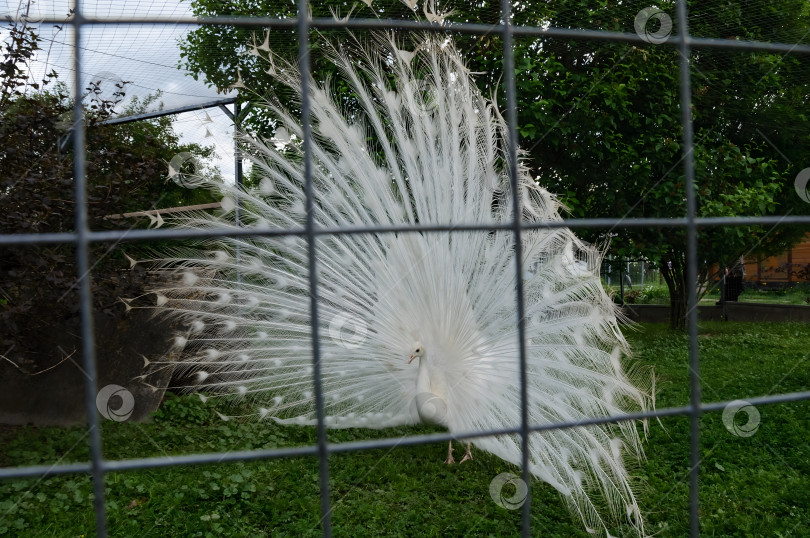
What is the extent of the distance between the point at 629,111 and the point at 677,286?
426 centimetres

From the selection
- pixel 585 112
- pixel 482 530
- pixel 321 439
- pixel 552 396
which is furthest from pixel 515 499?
pixel 585 112

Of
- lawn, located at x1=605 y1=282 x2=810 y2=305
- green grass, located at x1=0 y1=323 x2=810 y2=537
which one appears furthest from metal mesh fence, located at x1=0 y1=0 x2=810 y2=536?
lawn, located at x1=605 y1=282 x2=810 y2=305

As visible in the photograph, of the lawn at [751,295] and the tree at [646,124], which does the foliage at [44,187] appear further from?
the lawn at [751,295]

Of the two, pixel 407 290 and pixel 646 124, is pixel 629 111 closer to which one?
pixel 646 124

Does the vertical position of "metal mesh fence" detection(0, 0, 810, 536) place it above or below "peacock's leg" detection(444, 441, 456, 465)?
above

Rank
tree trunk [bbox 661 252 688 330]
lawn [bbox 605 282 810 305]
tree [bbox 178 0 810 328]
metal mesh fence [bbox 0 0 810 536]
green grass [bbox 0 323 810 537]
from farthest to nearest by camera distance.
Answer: lawn [bbox 605 282 810 305], tree trunk [bbox 661 252 688 330], tree [bbox 178 0 810 328], green grass [bbox 0 323 810 537], metal mesh fence [bbox 0 0 810 536]

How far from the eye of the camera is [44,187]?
3666mm

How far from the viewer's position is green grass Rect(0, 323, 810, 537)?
3.38m

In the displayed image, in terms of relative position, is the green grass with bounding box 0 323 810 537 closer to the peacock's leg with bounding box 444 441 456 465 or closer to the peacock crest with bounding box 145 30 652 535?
the peacock's leg with bounding box 444 441 456 465

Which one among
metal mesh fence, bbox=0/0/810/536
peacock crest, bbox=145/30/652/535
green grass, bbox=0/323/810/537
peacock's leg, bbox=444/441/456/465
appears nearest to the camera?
metal mesh fence, bbox=0/0/810/536

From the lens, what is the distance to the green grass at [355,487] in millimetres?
3377

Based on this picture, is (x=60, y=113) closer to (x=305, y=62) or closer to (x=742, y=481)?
(x=305, y=62)

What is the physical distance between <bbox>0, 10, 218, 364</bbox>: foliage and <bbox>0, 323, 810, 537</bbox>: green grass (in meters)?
0.81

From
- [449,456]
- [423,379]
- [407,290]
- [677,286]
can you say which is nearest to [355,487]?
[449,456]
